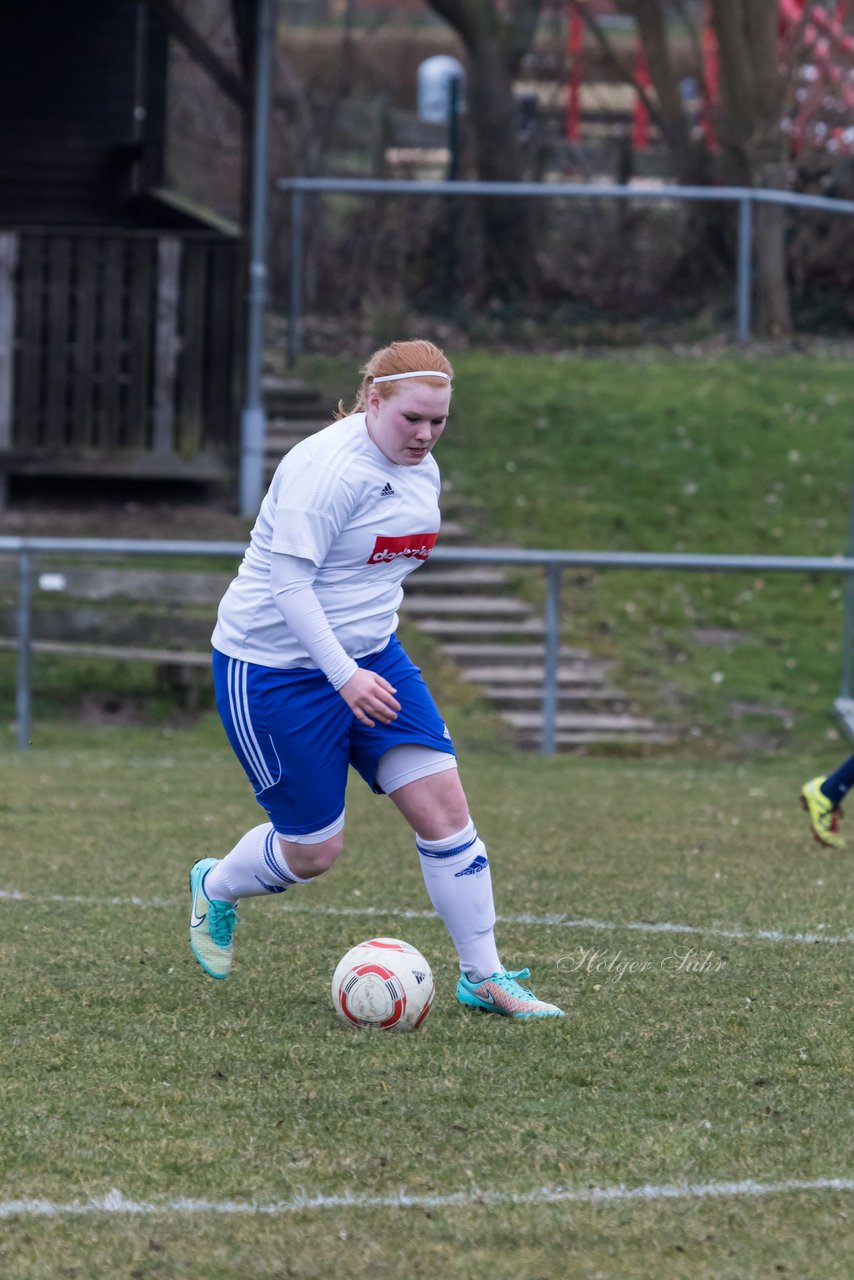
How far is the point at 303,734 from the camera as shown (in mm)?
5016

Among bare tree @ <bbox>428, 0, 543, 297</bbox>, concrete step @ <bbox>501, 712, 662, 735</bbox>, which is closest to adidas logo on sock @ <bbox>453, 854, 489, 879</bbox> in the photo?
concrete step @ <bbox>501, 712, 662, 735</bbox>

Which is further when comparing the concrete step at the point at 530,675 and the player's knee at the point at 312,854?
the concrete step at the point at 530,675

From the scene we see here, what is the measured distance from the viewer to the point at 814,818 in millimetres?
8469

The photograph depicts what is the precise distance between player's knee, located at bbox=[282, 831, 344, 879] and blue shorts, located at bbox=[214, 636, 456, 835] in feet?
0.17

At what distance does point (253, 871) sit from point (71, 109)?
1576 cm

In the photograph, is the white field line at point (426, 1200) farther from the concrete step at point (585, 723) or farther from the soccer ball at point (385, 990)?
the concrete step at point (585, 723)

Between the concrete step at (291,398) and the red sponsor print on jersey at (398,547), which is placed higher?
the concrete step at (291,398)

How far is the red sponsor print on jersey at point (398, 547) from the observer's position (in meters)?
5.04

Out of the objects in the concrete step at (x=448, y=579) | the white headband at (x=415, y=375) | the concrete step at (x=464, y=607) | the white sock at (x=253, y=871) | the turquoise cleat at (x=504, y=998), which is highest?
the white headband at (x=415, y=375)

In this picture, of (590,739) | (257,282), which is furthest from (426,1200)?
(257,282)

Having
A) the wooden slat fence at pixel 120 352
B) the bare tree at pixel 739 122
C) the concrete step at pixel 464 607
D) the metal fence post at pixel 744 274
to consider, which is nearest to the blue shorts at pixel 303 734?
the concrete step at pixel 464 607

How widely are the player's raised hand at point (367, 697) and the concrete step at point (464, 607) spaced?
9336 millimetres

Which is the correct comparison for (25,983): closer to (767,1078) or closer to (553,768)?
(767,1078)

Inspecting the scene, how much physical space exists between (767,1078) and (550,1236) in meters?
1.21
